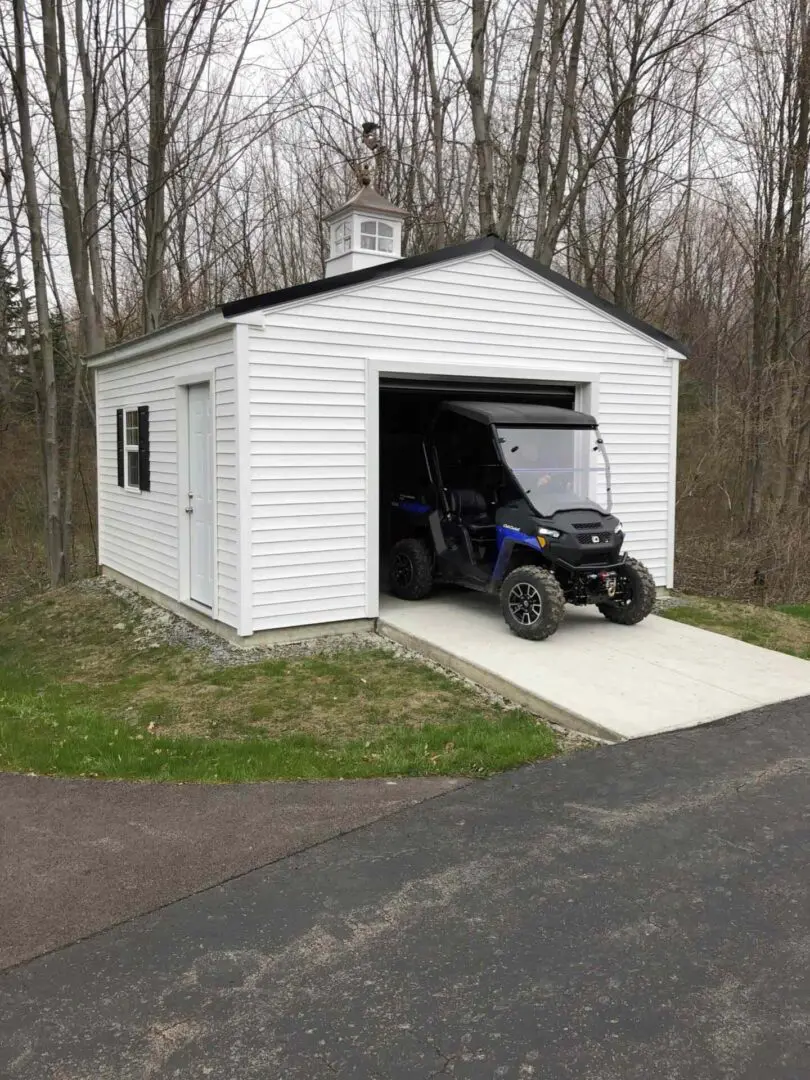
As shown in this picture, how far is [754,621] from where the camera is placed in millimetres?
9406

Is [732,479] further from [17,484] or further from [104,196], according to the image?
[17,484]

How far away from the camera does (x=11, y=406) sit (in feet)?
72.0

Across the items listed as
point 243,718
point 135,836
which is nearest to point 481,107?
point 243,718

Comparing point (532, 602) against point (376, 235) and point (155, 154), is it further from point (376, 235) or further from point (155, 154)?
point (155, 154)

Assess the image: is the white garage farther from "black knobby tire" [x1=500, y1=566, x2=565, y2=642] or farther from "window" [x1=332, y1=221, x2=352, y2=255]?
"black knobby tire" [x1=500, y1=566, x2=565, y2=642]

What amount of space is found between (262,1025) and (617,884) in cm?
170

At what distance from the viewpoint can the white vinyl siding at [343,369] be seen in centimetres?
809

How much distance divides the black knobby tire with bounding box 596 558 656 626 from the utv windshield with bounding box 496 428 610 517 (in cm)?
69

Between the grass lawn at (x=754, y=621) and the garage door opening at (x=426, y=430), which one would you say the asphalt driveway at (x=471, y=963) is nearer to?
the grass lawn at (x=754, y=621)

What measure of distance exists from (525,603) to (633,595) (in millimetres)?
1234

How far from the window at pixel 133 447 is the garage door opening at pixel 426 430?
2921 millimetres

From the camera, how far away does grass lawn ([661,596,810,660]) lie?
28.2ft

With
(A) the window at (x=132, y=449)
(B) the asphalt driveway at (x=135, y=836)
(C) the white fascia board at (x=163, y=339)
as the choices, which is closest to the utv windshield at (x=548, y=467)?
(C) the white fascia board at (x=163, y=339)

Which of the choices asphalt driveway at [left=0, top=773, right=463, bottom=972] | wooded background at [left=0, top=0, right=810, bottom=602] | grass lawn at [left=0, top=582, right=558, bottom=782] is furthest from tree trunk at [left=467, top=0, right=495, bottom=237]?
asphalt driveway at [left=0, top=773, right=463, bottom=972]
